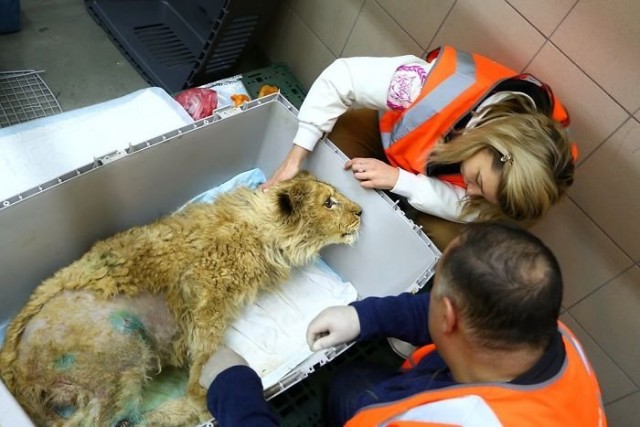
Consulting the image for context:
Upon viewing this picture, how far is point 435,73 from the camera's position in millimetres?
1758

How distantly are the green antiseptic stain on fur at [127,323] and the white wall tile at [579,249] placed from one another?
1593mm

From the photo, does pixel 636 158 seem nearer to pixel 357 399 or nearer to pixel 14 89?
pixel 357 399

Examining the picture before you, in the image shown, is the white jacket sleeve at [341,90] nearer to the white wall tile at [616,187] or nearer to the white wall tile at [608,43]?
the white wall tile at [608,43]

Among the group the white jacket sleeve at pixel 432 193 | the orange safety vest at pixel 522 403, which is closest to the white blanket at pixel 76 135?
the white jacket sleeve at pixel 432 193

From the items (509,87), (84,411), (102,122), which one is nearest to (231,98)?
(102,122)

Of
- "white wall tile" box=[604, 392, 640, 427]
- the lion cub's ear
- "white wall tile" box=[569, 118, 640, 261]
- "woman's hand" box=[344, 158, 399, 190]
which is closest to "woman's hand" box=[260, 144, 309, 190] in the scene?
the lion cub's ear

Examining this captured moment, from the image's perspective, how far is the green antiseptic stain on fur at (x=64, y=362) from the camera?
1356 mm

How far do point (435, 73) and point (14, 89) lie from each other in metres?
1.92

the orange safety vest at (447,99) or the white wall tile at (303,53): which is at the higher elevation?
the orange safety vest at (447,99)

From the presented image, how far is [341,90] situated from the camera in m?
1.90

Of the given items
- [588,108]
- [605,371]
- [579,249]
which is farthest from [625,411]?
[588,108]

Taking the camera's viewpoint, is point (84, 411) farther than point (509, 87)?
No

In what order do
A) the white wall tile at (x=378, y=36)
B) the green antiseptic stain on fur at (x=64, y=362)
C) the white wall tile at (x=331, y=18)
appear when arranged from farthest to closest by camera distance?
the white wall tile at (x=331, y=18) → the white wall tile at (x=378, y=36) → the green antiseptic stain on fur at (x=64, y=362)

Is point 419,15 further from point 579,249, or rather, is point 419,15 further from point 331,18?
point 579,249
